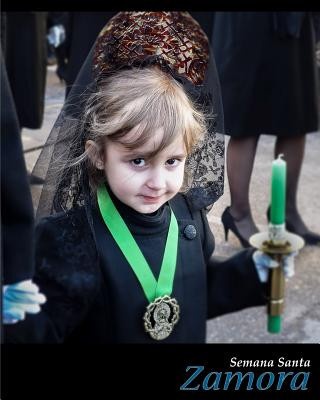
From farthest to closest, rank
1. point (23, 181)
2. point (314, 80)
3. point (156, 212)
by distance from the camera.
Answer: point (314, 80) < point (156, 212) < point (23, 181)

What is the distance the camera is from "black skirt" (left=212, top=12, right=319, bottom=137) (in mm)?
1370

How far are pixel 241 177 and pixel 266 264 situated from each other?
0.20 metres

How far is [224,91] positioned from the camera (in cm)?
138

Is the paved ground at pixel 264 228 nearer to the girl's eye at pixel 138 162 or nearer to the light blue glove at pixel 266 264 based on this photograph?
the light blue glove at pixel 266 264

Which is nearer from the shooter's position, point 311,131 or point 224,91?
point 224,91

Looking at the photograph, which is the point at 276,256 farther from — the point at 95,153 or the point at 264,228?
the point at 95,153

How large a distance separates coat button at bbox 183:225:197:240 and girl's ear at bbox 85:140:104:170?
20cm

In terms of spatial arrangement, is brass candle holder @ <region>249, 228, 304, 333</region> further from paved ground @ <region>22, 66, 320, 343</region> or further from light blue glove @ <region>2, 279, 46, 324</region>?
light blue glove @ <region>2, 279, 46, 324</region>

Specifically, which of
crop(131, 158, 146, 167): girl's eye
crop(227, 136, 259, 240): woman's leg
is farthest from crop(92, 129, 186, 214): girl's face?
crop(227, 136, 259, 240): woman's leg

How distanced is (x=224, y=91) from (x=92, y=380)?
2.05 feet

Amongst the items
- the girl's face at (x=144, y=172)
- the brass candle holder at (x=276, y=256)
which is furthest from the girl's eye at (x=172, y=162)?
the brass candle holder at (x=276, y=256)

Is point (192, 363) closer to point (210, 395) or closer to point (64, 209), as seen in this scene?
point (210, 395)

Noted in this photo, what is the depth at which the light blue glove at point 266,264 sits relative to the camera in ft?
4.22

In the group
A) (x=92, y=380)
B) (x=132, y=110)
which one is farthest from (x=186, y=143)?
(x=92, y=380)
